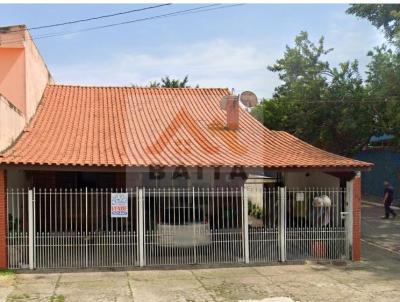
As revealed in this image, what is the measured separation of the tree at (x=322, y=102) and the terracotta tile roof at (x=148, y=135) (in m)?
6.33

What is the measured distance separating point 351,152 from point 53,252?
18.5 m

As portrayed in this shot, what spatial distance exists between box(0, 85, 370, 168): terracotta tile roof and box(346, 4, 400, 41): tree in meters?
6.01

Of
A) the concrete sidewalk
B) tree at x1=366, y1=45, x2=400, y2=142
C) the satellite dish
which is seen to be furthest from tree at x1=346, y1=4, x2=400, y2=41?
the concrete sidewalk

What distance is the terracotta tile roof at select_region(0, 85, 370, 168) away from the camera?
10.7m

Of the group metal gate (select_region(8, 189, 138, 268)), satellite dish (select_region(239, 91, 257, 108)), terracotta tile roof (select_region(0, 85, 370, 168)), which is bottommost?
metal gate (select_region(8, 189, 138, 268))

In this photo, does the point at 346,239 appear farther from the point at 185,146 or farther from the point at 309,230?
the point at 185,146

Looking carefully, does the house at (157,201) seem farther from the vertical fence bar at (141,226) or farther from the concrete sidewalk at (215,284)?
the concrete sidewalk at (215,284)

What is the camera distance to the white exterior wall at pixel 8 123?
10852 millimetres

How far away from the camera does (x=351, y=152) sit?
2477 centimetres

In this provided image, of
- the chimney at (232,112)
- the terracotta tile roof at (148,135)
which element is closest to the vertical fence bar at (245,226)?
the terracotta tile roof at (148,135)

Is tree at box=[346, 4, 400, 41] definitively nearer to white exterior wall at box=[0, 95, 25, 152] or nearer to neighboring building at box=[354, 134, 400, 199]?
neighboring building at box=[354, 134, 400, 199]

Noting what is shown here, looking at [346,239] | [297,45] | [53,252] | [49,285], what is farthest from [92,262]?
[297,45]

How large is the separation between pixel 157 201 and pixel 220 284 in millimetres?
2639

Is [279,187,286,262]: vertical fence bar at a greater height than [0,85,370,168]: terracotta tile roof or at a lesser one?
lesser
